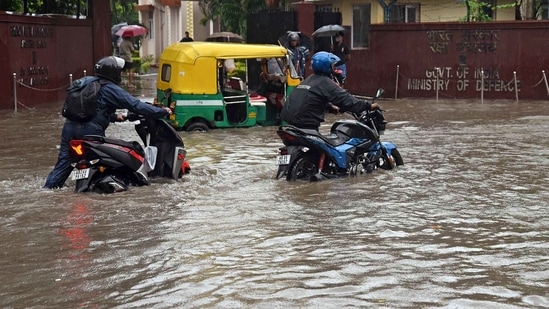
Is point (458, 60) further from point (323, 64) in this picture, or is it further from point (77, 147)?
point (77, 147)

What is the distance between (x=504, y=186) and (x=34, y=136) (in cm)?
849

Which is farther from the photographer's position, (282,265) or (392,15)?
(392,15)

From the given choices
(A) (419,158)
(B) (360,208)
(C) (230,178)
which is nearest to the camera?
(B) (360,208)

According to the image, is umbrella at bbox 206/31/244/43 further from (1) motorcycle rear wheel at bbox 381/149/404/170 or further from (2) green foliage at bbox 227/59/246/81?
(1) motorcycle rear wheel at bbox 381/149/404/170

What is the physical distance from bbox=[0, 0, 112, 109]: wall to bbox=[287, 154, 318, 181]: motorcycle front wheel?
11.0 metres

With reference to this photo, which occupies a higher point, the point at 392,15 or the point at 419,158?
the point at 392,15

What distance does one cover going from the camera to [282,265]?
6539mm

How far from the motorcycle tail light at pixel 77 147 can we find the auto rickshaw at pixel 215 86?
584 centimetres

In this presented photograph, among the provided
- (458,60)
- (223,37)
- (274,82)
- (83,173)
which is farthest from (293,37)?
(223,37)

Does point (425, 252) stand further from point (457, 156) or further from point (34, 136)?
point (34, 136)

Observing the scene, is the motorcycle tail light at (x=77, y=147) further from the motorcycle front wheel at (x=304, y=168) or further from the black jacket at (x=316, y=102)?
the black jacket at (x=316, y=102)

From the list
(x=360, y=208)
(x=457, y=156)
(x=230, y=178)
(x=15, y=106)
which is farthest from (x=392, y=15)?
(x=360, y=208)

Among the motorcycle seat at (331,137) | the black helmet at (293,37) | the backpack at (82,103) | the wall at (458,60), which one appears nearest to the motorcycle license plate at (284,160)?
the motorcycle seat at (331,137)

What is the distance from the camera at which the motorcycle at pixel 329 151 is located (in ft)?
33.3
